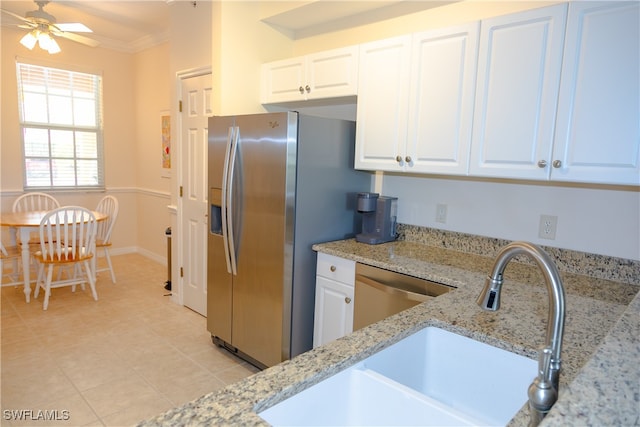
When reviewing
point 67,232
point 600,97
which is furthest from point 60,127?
point 600,97

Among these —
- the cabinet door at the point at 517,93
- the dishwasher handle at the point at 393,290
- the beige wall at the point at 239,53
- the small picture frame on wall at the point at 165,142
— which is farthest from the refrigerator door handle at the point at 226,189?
the small picture frame on wall at the point at 165,142

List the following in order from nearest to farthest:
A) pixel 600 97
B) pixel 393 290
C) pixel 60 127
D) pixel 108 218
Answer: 1. pixel 600 97
2. pixel 393 290
3. pixel 108 218
4. pixel 60 127

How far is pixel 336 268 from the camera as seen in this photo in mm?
2363

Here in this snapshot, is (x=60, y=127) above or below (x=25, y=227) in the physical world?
above

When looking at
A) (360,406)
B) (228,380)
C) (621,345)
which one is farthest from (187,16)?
(621,345)

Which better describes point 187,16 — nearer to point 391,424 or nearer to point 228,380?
point 228,380

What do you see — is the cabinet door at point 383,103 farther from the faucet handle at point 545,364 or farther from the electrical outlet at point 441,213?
the faucet handle at point 545,364

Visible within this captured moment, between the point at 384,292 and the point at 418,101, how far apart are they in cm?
109

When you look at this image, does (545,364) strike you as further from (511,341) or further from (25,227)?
(25,227)

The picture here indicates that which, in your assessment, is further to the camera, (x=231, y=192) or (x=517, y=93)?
(x=231, y=192)

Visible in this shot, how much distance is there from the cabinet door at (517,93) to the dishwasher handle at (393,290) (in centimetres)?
70

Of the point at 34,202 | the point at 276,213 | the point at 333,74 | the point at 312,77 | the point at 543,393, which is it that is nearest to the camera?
the point at 543,393

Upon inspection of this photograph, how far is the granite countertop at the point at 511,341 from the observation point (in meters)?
0.68

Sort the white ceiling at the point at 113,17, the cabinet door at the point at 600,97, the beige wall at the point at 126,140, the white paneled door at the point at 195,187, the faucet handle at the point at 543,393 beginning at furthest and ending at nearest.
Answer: the beige wall at the point at 126,140
the white ceiling at the point at 113,17
the white paneled door at the point at 195,187
the cabinet door at the point at 600,97
the faucet handle at the point at 543,393
